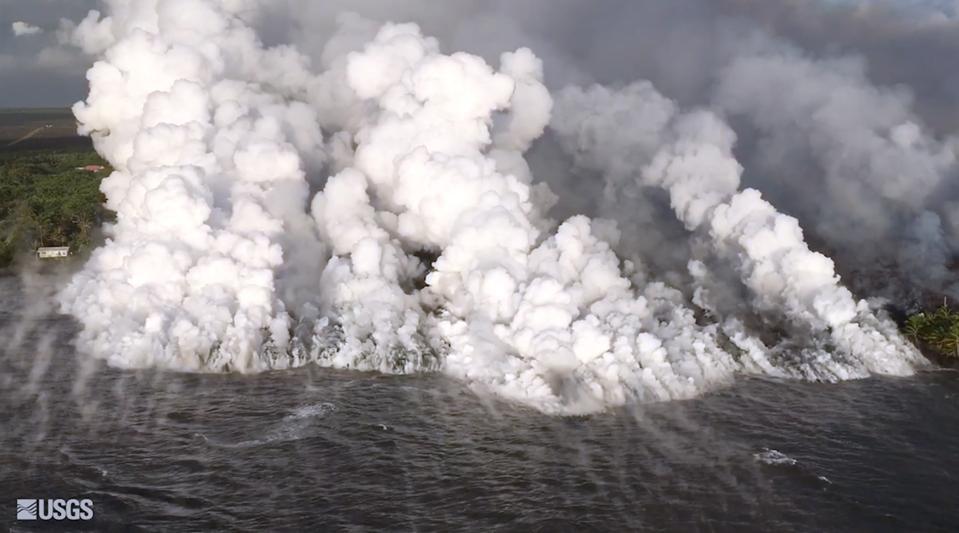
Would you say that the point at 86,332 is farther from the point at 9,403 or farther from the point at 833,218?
the point at 833,218

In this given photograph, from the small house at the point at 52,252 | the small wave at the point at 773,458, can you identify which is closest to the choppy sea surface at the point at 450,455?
the small wave at the point at 773,458

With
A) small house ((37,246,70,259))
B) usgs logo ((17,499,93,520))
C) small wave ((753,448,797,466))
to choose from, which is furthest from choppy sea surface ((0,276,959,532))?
small house ((37,246,70,259))

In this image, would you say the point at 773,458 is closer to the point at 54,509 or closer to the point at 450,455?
the point at 450,455

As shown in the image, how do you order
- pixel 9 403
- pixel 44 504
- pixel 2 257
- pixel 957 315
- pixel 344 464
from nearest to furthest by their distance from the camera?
pixel 44 504
pixel 344 464
pixel 9 403
pixel 957 315
pixel 2 257

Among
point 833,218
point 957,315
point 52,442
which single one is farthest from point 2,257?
point 957,315

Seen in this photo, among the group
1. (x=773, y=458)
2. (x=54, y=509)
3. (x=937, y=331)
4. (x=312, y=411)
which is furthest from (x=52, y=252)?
(x=937, y=331)

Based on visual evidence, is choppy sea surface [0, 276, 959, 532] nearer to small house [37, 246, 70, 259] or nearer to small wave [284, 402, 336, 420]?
small wave [284, 402, 336, 420]

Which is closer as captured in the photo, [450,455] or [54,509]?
[54,509]
